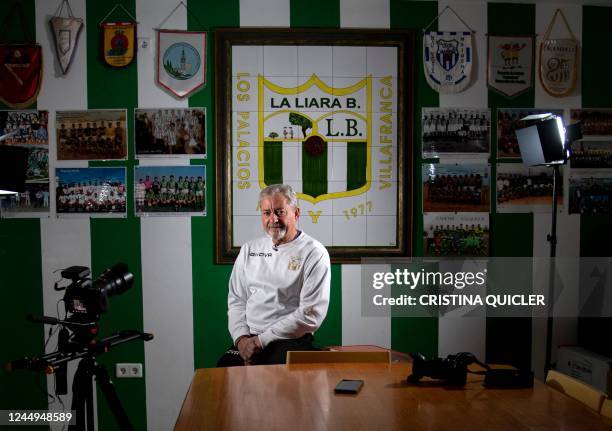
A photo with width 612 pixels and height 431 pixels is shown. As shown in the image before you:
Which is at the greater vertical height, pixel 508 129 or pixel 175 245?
pixel 508 129

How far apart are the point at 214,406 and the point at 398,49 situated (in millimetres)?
2660

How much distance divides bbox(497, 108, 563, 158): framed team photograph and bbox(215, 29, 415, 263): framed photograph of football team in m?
0.63

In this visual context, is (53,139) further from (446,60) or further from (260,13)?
(446,60)

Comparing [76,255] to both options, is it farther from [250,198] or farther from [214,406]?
[214,406]

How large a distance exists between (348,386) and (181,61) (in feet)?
8.06

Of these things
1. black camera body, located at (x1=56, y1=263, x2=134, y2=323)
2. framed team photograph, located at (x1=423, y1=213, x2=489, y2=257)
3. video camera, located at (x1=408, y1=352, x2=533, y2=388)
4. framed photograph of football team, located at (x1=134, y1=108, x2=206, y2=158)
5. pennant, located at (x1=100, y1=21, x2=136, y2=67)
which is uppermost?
pennant, located at (x1=100, y1=21, x2=136, y2=67)

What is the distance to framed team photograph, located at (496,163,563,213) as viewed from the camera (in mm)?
3510

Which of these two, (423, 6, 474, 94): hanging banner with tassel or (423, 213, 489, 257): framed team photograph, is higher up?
(423, 6, 474, 94): hanging banner with tassel

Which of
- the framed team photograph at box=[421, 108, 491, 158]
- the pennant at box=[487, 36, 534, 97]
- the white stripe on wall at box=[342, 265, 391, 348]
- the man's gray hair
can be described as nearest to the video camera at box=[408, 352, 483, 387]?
the man's gray hair

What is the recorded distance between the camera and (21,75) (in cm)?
332

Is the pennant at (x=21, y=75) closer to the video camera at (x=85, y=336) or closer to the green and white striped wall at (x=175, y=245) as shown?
the green and white striped wall at (x=175, y=245)

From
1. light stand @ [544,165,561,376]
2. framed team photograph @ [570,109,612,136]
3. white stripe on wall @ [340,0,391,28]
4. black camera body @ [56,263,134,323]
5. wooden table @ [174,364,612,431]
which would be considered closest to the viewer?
wooden table @ [174,364,612,431]

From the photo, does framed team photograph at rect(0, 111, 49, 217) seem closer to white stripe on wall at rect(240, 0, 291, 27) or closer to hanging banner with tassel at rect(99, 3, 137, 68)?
hanging banner with tassel at rect(99, 3, 137, 68)

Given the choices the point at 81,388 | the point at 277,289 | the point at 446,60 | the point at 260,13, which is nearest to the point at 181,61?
the point at 260,13
